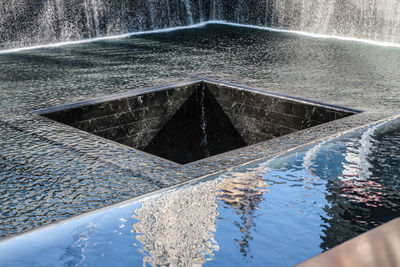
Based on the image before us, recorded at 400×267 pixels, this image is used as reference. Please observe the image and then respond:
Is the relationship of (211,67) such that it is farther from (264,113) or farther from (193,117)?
(264,113)

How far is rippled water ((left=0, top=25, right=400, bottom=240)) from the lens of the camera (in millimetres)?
1513

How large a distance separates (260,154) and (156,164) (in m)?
0.35

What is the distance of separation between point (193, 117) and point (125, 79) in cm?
46

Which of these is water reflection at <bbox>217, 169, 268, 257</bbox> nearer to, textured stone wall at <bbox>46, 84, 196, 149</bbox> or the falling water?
textured stone wall at <bbox>46, 84, 196, 149</bbox>

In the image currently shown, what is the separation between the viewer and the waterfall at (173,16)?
14.1ft

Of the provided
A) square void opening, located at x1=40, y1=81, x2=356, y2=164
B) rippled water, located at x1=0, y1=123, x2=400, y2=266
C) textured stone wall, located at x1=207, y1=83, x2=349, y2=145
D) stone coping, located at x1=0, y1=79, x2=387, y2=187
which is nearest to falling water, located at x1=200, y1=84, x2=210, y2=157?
square void opening, located at x1=40, y1=81, x2=356, y2=164

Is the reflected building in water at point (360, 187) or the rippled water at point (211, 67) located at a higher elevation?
the rippled water at point (211, 67)

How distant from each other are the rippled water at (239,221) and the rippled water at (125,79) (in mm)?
186

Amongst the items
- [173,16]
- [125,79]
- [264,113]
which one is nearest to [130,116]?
[125,79]

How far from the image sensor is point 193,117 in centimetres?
315

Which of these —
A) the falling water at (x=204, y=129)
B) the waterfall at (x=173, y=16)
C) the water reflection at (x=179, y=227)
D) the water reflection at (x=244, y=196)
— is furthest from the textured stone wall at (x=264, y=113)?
the waterfall at (x=173, y=16)

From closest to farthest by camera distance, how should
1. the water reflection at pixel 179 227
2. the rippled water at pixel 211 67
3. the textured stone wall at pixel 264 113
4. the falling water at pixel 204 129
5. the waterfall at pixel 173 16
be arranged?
1. the water reflection at pixel 179 227
2. the textured stone wall at pixel 264 113
3. the rippled water at pixel 211 67
4. the falling water at pixel 204 129
5. the waterfall at pixel 173 16

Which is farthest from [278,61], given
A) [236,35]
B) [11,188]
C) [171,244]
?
[171,244]

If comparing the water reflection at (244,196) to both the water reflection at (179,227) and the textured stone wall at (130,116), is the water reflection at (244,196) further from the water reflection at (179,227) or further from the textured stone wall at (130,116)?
the textured stone wall at (130,116)
